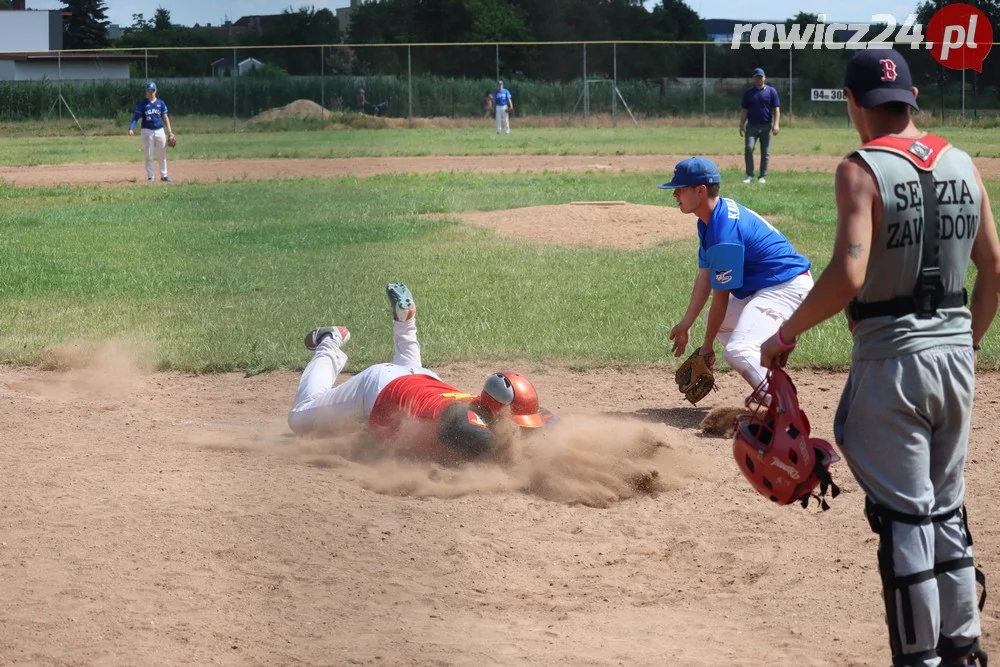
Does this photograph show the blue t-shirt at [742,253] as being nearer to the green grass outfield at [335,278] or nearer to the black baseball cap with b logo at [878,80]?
the green grass outfield at [335,278]

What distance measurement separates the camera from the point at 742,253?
5.71m

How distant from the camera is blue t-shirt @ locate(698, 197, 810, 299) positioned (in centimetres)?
568

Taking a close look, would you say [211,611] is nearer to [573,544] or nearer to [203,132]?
[573,544]

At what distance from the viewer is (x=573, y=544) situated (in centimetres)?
443

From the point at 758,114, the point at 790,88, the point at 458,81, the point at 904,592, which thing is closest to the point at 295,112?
the point at 458,81

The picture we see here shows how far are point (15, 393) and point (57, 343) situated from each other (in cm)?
124

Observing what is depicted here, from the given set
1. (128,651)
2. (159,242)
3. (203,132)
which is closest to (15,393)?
(128,651)

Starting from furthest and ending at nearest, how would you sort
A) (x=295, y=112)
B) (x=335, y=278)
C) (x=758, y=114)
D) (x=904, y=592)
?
1. (x=295, y=112)
2. (x=758, y=114)
3. (x=335, y=278)
4. (x=904, y=592)

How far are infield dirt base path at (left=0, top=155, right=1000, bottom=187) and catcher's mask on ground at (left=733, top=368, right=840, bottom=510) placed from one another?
1740cm

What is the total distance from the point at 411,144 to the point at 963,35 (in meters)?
17.9

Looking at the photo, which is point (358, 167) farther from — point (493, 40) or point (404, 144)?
point (493, 40)

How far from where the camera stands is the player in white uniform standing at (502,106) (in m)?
30.9

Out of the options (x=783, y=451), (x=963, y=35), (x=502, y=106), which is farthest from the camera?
(x=963, y=35)

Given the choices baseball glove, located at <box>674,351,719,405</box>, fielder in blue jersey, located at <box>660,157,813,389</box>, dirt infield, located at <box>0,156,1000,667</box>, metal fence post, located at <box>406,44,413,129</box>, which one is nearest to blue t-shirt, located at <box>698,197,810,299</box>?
fielder in blue jersey, located at <box>660,157,813,389</box>
